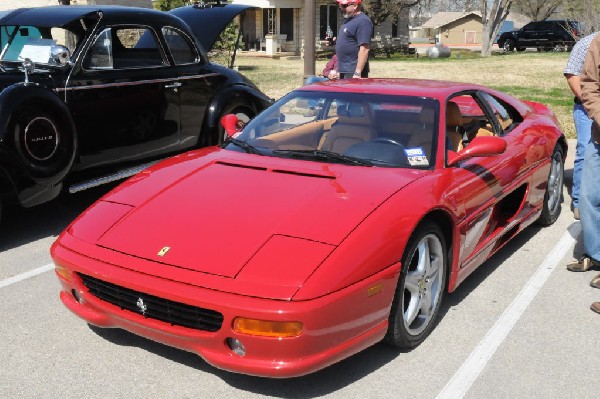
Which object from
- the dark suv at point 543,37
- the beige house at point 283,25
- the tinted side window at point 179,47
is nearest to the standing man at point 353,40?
the tinted side window at point 179,47

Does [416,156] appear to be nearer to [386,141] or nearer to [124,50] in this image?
[386,141]

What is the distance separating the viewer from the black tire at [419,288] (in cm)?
334

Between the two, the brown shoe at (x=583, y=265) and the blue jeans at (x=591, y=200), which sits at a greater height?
the blue jeans at (x=591, y=200)

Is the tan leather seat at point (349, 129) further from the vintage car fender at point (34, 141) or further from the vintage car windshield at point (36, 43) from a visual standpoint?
the vintage car windshield at point (36, 43)

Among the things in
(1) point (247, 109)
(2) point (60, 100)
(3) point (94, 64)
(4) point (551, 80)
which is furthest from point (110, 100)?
(4) point (551, 80)

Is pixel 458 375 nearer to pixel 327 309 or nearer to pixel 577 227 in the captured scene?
pixel 327 309

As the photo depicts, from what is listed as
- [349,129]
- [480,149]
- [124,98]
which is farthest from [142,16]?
[480,149]

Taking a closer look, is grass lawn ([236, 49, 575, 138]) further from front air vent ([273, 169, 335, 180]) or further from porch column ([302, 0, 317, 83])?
front air vent ([273, 169, 335, 180])

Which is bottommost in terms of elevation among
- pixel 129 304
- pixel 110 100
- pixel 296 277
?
pixel 129 304

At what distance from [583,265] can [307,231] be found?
2.51m

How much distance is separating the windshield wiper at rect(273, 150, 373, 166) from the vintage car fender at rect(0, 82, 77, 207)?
2100 mm

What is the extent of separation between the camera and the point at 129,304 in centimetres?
315

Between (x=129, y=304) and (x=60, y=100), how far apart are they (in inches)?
109

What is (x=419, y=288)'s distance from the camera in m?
3.56
